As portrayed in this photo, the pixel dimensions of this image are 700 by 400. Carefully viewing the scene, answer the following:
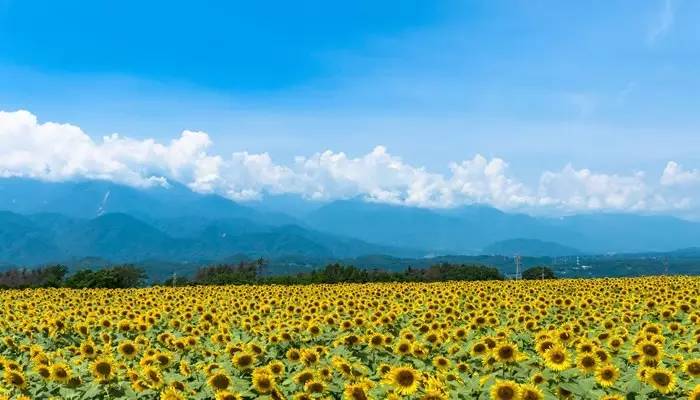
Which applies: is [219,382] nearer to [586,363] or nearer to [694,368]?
[586,363]

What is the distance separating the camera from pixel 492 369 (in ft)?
29.8

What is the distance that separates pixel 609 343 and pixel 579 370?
2.30 meters

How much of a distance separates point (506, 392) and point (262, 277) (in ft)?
231

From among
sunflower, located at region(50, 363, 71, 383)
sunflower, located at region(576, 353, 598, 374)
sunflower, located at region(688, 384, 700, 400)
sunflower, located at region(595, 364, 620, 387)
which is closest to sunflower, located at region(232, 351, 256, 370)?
sunflower, located at region(50, 363, 71, 383)

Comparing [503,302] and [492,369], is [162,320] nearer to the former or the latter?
[503,302]

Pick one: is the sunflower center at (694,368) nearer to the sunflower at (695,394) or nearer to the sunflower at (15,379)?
the sunflower at (695,394)

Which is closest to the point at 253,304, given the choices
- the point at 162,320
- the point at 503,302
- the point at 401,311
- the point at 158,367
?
the point at 162,320

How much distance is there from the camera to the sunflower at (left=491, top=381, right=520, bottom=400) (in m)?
6.84

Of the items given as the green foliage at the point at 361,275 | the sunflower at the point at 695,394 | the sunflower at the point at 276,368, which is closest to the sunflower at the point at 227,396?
the sunflower at the point at 276,368

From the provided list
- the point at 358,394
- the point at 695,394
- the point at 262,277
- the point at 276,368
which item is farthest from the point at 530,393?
the point at 262,277

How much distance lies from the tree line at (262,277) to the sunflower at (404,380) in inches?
2067

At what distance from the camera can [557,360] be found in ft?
26.7

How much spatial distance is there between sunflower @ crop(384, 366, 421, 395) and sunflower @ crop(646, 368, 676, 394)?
9.10 feet

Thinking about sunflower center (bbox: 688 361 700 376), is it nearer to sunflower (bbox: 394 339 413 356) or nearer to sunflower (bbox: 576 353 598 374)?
sunflower (bbox: 576 353 598 374)
